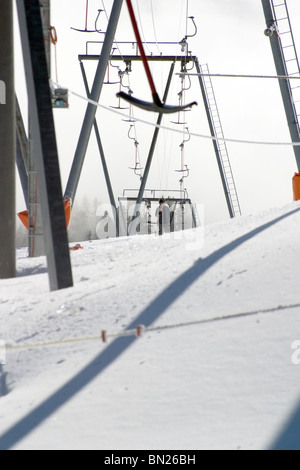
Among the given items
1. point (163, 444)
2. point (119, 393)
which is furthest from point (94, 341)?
point (163, 444)

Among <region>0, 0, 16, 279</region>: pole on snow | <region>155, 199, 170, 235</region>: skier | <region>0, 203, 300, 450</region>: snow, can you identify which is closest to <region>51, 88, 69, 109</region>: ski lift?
<region>0, 0, 16, 279</region>: pole on snow

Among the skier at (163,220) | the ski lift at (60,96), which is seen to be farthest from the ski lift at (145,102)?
the skier at (163,220)

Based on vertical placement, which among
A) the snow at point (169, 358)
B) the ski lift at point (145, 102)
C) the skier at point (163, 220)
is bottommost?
the snow at point (169, 358)

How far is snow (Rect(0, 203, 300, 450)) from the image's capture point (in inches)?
94.4

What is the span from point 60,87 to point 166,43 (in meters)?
7.56

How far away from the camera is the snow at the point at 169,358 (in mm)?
2398

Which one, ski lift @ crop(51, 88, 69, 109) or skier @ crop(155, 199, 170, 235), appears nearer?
ski lift @ crop(51, 88, 69, 109)

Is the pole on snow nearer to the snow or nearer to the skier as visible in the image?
the snow

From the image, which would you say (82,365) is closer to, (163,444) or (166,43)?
(163,444)

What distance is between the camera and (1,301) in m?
4.87

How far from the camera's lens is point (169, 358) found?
2.94m

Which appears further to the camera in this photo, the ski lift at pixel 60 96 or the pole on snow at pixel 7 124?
the ski lift at pixel 60 96

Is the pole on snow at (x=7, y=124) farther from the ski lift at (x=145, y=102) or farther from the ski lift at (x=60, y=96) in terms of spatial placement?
the ski lift at (x=145, y=102)
